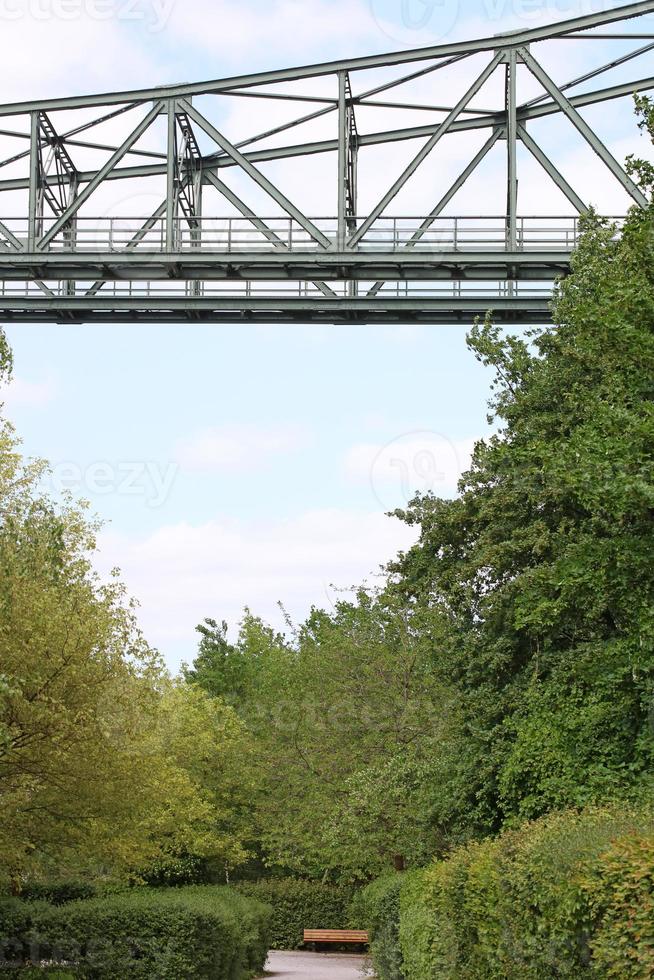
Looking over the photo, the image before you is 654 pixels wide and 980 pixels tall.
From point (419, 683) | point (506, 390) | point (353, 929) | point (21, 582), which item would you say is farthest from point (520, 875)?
point (353, 929)

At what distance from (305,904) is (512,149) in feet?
102

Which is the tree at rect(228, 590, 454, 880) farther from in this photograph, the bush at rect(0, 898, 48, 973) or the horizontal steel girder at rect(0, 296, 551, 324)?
the bush at rect(0, 898, 48, 973)

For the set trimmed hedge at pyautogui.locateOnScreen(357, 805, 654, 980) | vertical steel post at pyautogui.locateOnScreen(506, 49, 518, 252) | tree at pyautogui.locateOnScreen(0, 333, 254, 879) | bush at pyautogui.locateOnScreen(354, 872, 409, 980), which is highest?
vertical steel post at pyautogui.locateOnScreen(506, 49, 518, 252)

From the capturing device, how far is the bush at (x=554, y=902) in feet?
32.8

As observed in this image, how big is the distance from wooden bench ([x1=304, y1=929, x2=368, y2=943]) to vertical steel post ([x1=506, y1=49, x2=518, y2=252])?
28.0m

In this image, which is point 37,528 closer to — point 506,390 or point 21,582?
point 21,582

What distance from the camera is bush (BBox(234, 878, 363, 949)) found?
1855 inches

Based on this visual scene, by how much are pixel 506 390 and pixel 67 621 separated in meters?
10.0

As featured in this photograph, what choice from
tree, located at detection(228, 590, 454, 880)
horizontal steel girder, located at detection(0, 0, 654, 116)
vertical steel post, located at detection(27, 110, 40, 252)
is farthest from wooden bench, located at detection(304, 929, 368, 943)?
horizontal steel girder, located at detection(0, 0, 654, 116)

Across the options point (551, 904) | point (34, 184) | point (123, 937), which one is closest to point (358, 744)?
point (123, 937)

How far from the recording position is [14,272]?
26.2 metres

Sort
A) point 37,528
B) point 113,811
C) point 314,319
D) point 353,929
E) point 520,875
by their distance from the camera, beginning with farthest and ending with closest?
point 353,929, point 314,319, point 113,811, point 37,528, point 520,875

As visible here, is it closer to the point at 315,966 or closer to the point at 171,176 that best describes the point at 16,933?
the point at 171,176

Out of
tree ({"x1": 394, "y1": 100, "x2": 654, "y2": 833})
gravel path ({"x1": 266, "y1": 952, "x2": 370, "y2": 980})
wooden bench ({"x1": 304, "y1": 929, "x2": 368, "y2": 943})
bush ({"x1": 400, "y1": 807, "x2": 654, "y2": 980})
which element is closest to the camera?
bush ({"x1": 400, "y1": 807, "x2": 654, "y2": 980})
